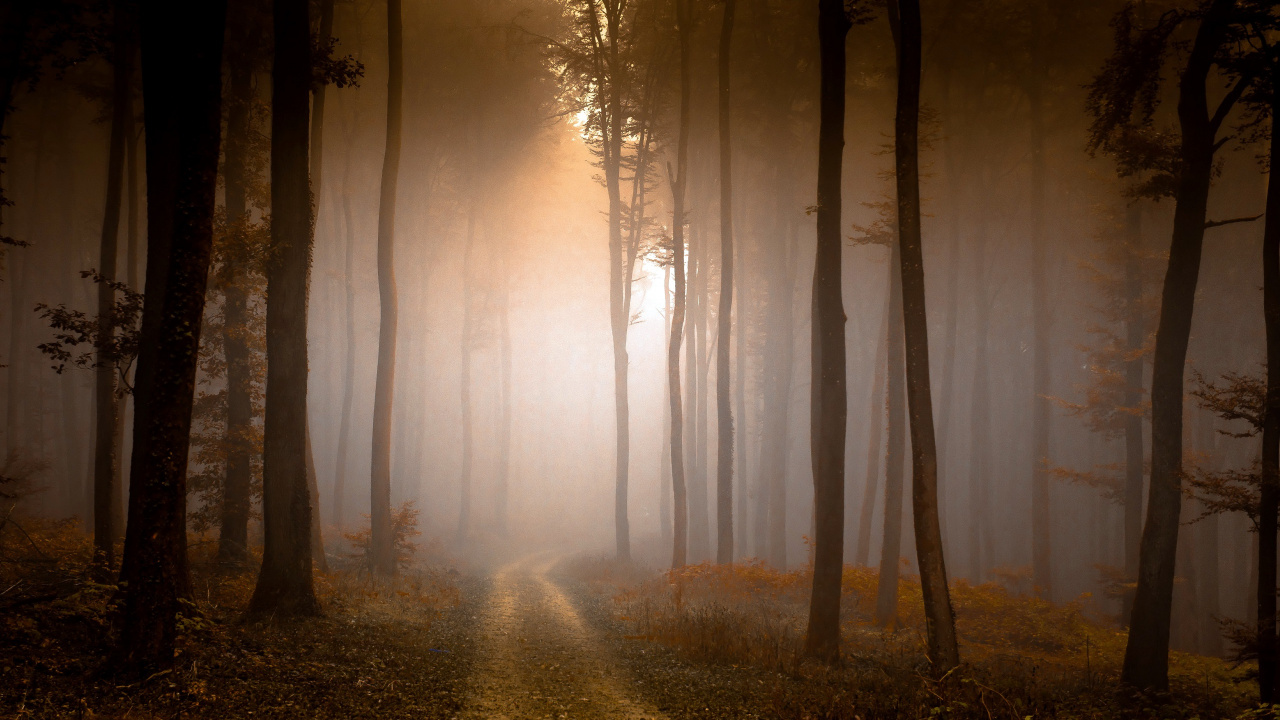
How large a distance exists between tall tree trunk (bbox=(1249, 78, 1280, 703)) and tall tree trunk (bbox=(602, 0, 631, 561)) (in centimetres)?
1452

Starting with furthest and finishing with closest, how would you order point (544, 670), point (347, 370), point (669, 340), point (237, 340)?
1. point (347, 370)
2. point (669, 340)
3. point (237, 340)
4. point (544, 670)

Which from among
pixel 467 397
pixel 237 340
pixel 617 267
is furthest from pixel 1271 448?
pixel 467 397

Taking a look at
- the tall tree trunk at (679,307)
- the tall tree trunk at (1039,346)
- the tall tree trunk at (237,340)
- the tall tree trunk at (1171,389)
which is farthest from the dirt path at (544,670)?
the tall tree trunk at (1039,346)

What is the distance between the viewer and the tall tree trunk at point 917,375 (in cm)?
806

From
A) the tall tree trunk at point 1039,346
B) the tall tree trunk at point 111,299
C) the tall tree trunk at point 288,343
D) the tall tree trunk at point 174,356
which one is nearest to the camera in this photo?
the tall tree trunk at point 174,356

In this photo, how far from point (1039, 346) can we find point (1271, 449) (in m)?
11.9

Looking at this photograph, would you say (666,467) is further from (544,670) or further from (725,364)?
(544,670)

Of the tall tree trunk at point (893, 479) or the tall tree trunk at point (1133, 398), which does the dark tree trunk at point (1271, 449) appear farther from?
the tall tree trunk at point (1133, 398)

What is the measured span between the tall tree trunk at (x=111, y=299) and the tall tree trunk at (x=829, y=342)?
1311 centimetres

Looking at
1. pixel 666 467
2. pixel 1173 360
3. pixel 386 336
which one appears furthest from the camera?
pixel 666 467

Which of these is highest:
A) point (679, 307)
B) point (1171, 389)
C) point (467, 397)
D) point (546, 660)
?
point (679, 307)

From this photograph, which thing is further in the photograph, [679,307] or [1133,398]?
[679,307]

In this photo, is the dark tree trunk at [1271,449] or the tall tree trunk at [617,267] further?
the tall tree trunk at [617,267]

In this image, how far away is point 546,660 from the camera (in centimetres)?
848
